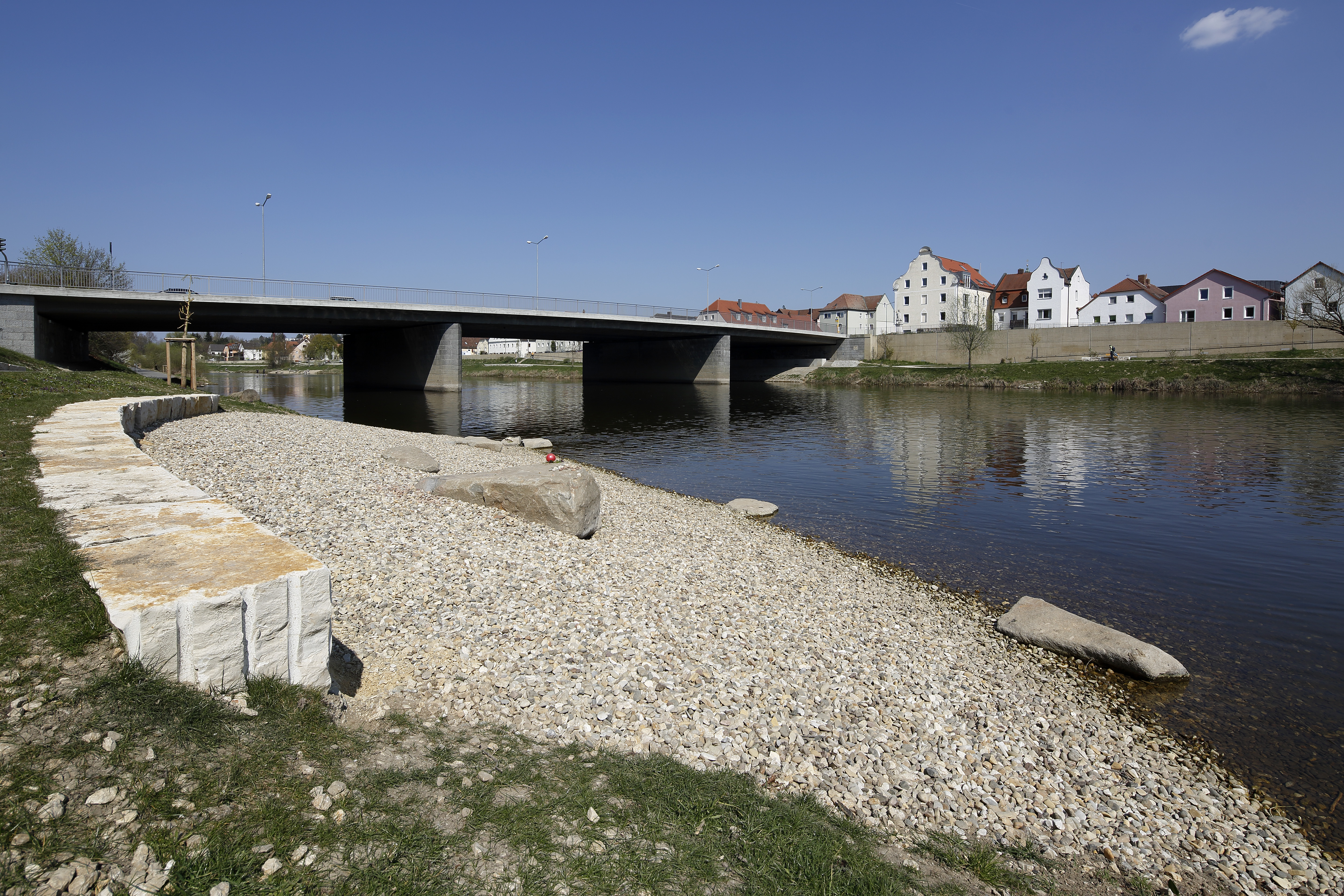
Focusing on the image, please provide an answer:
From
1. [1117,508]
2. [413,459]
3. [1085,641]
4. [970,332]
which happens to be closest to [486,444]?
[413,459]

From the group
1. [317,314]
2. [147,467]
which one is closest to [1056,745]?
[147,467]

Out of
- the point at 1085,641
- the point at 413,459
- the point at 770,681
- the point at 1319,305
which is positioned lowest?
the point at 1085,641

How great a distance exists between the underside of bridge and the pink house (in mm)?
42511

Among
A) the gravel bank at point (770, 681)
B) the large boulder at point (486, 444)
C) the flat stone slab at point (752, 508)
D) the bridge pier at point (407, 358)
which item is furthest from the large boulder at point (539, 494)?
the bridge pier at point (407, 358)

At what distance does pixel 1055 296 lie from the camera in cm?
10950

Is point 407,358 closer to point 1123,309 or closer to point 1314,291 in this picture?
point 1314,291

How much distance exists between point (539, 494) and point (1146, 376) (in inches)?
2728

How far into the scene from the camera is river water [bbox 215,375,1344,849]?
374 inches

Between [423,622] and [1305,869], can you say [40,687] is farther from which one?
[1305,869]

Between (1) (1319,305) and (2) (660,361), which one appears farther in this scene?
(2) (660,361)

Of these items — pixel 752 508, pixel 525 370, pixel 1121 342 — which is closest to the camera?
pixel 752 508

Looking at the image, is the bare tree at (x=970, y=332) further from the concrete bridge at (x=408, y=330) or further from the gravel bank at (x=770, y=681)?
the gravel bank at (x=770, y=681)

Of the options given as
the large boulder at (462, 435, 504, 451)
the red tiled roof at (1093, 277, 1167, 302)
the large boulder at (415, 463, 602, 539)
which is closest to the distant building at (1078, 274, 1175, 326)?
the red tiled roof at (1093, 277, 1167, 302)

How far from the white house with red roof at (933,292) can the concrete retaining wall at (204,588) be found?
373 ft
